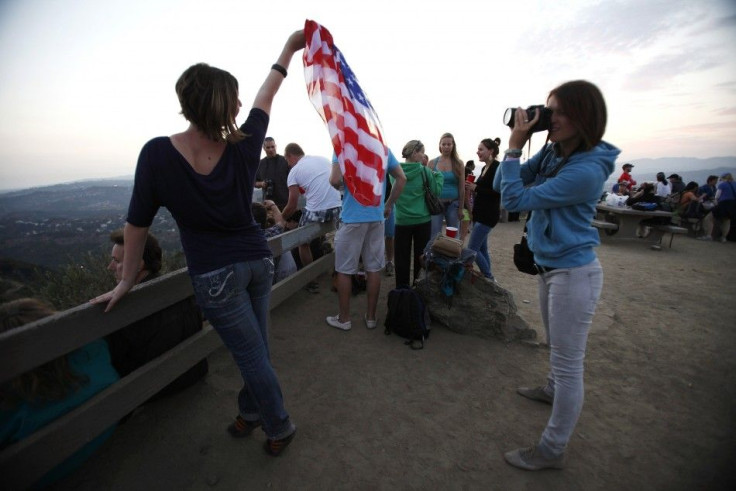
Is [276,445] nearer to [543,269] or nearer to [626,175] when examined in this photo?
[543,269]

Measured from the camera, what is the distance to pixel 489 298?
375 cm

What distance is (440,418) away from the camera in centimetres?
248

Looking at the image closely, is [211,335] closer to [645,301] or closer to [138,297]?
[138,297]

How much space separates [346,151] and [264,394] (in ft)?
5.72

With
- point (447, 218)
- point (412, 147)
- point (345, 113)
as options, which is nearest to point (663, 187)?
point (447, 218)

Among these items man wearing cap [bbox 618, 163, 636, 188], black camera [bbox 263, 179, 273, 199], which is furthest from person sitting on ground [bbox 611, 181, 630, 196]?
black camera [bbox 263, 179, 273, 199]

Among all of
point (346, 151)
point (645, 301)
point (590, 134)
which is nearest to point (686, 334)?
point (645, 301)

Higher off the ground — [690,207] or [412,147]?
[412,147]

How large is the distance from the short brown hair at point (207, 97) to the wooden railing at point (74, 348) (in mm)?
1067

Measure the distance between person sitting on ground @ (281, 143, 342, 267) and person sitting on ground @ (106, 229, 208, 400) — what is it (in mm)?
1942

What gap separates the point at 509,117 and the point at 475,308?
89.6 inches

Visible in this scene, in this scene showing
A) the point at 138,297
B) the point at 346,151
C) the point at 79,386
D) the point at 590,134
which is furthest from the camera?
the point at 346,151

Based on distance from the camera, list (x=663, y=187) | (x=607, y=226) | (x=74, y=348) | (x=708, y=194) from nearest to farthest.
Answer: (x=74, y=348), (x=607, y=226), (x=708, y=194), (x=663, y=187)

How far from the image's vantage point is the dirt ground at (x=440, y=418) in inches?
78.5
